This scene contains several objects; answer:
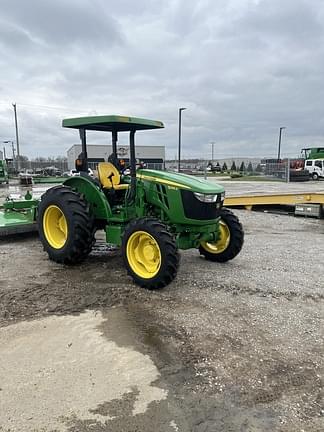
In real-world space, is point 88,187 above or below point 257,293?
above

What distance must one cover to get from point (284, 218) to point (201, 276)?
6.86 m

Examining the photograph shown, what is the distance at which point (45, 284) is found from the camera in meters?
5.35

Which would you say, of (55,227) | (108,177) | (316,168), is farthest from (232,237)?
(316,168)

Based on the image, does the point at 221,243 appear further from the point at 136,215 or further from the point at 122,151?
the point at 122,151

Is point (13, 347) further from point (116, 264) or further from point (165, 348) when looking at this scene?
point (116, 264)

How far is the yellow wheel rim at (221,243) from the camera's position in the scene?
6371mm

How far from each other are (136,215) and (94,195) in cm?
79

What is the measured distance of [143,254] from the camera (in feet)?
17.6

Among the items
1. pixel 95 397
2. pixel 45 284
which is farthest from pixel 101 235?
pixel 95 397

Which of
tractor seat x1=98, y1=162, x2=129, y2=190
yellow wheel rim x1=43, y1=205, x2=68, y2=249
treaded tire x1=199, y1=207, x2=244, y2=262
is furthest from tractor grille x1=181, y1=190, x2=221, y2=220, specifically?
yellow wheel rim x1=43, y1=205, x2=68, y2=249

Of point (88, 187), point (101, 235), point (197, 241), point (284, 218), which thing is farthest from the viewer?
point (284, 218)

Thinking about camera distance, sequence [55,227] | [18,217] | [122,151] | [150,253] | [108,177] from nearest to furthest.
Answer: [150,253] < [108,177] < [122,151] < [55,227] < [18,217]

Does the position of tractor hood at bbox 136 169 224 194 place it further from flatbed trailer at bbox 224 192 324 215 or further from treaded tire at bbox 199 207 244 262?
flatbed trailer at bbox 224 192 324 215

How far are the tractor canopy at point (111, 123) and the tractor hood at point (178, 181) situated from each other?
72 cm
